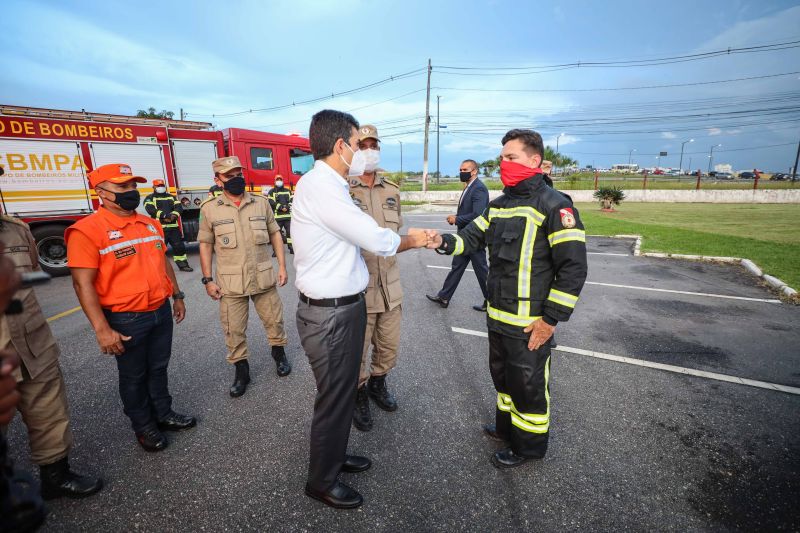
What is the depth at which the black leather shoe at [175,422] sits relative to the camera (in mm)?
2783

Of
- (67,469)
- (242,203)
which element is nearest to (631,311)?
(242,203)

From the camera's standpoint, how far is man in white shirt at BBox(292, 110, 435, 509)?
1971mm

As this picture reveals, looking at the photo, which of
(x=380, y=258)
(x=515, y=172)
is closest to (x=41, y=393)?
(x=380, y=258)

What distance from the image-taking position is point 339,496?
6.95 feet

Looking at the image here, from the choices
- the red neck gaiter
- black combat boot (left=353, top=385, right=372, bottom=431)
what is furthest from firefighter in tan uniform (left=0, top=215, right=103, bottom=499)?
the red neck gaiter

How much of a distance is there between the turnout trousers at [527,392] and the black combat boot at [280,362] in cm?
214

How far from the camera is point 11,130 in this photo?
23.1 ft

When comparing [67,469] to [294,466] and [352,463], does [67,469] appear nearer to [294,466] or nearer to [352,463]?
[294,466]

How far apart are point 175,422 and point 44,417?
2.67 feet

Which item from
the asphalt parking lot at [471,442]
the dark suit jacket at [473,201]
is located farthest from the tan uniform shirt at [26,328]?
the dark suit jacket at [473,201]

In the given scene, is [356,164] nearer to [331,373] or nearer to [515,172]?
[515,172]

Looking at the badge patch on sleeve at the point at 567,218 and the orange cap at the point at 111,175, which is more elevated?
the orange cap at the point at 111,175

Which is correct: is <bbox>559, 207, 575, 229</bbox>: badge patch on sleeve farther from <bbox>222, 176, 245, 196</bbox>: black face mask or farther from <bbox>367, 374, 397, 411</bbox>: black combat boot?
<bbox>222, 176, 245, 196</bbox>: black face mask

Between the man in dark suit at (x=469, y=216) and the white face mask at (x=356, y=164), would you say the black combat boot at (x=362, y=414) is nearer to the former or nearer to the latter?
the white face mask at (x=356, y=164)
